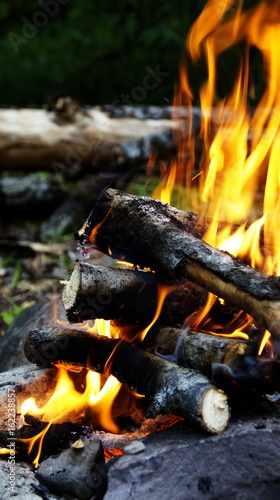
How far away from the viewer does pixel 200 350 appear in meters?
2.22

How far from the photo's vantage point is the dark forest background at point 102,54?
25.7 feet

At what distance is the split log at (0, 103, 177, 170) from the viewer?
19.1ft

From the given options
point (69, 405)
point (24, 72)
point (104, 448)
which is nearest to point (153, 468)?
point (104, 448)

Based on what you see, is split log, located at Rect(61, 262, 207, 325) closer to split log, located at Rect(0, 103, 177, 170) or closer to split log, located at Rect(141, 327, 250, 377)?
split log, located at Rect(141, 327, 250, 377)

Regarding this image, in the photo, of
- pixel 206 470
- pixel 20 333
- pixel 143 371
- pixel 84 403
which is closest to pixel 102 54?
pixel 20 333

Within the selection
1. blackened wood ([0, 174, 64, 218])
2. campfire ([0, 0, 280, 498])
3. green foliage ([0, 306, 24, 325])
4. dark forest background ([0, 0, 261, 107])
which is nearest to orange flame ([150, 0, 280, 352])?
campfire ([0, 0, 280, 498])

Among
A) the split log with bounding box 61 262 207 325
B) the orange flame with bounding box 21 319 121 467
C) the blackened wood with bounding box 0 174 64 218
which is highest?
the split log with bounding box 61 262 207 325

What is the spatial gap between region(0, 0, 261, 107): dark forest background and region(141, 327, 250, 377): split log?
18.7 ft

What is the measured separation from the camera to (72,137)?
5.90m

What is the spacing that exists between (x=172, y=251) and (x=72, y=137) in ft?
12.6

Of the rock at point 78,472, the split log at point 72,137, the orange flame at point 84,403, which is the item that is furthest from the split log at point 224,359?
the split log at point 72,137

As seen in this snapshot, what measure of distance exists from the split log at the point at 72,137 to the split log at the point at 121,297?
3624mm

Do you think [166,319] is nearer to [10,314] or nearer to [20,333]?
[20,333]

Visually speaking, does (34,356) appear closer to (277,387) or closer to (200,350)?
(200,350)
